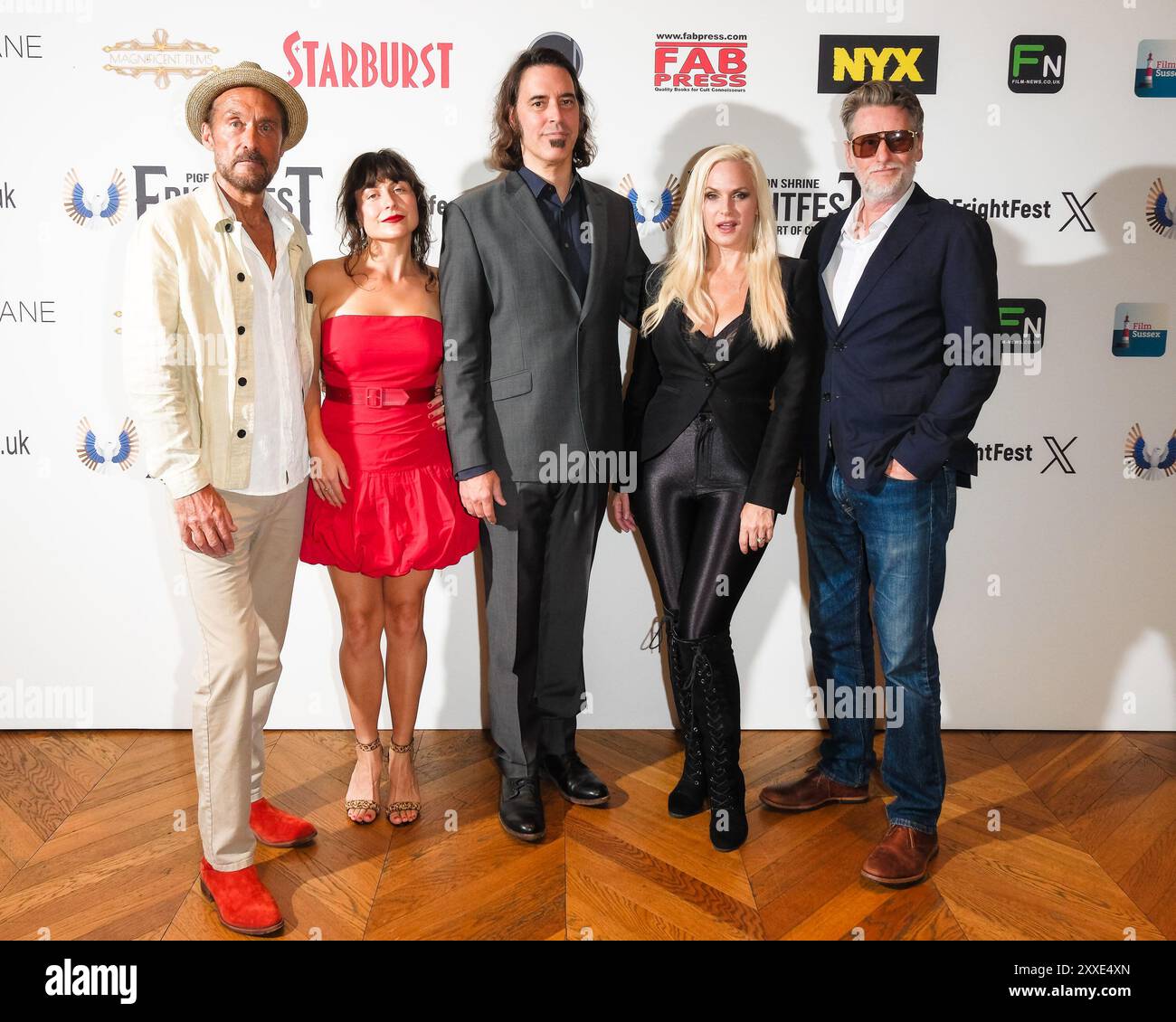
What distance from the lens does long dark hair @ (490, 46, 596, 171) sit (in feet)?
9.27

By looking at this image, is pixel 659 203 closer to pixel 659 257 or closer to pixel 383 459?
pixel 659 257

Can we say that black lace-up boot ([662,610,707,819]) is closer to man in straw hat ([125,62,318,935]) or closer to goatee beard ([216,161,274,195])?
man in straw hat ([125,62,318,935])

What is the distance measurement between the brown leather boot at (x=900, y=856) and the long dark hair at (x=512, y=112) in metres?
2.20

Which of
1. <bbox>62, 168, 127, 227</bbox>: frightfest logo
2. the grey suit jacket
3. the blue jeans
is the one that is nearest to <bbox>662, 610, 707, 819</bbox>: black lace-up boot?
the blue jeans

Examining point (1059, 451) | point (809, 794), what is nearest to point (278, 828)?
point (809, 794)

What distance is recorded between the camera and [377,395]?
9.27 feet

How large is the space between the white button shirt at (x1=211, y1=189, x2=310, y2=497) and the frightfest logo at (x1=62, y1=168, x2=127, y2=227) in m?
1.13

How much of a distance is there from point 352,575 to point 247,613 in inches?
18.7

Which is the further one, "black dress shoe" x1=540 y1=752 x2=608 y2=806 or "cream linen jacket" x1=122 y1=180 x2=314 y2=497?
"black dress shoe" x1=540 y1=752 x2=608 y2=806

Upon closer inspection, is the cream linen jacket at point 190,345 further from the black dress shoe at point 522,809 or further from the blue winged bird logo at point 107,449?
the blue winged bird logo at point 107,449

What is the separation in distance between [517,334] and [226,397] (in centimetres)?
81

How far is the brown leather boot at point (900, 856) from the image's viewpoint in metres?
2.70

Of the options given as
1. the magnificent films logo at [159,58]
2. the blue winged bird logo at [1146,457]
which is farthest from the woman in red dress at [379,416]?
the blue winged bird logo at [1146,457]
